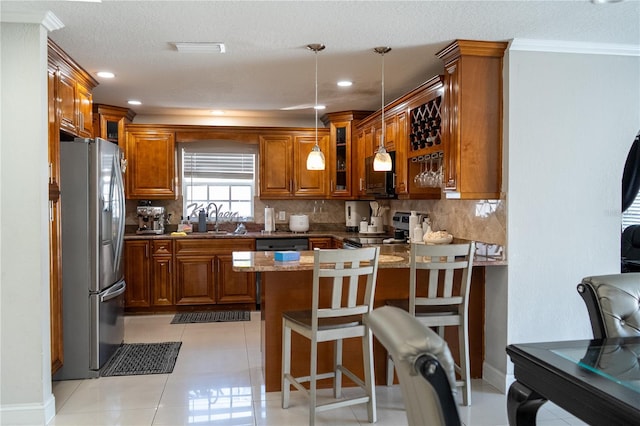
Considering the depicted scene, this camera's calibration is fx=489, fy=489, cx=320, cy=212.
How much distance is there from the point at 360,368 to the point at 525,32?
2.57 metres

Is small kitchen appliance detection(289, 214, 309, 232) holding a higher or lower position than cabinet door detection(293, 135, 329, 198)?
lower

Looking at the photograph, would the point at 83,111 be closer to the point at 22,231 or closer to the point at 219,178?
the point at 22,231

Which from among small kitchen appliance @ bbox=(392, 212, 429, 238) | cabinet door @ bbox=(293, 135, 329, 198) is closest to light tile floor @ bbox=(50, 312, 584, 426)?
small kitchen appliance @ bbox=(392, 212, 429, 238)

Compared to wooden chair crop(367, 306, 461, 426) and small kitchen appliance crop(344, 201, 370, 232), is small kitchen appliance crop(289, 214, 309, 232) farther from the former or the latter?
wooden chair crop(367, 306, 461, 426)

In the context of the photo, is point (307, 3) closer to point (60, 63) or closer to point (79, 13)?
point (79, 13)

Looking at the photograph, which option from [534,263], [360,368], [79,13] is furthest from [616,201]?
[79,13]

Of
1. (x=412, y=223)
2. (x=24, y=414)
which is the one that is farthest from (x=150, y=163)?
(x=24, y=414)

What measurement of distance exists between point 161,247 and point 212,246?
23.0 inches

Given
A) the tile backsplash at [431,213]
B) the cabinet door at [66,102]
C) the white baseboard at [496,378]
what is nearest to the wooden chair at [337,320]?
the white baseboard at [496,378]

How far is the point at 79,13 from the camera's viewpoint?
2852mm

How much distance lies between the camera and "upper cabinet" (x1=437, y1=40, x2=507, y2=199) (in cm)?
345

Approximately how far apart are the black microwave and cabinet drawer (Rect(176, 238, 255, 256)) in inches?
62.7

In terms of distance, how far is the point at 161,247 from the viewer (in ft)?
18.8

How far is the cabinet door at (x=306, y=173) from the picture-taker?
247 inches
